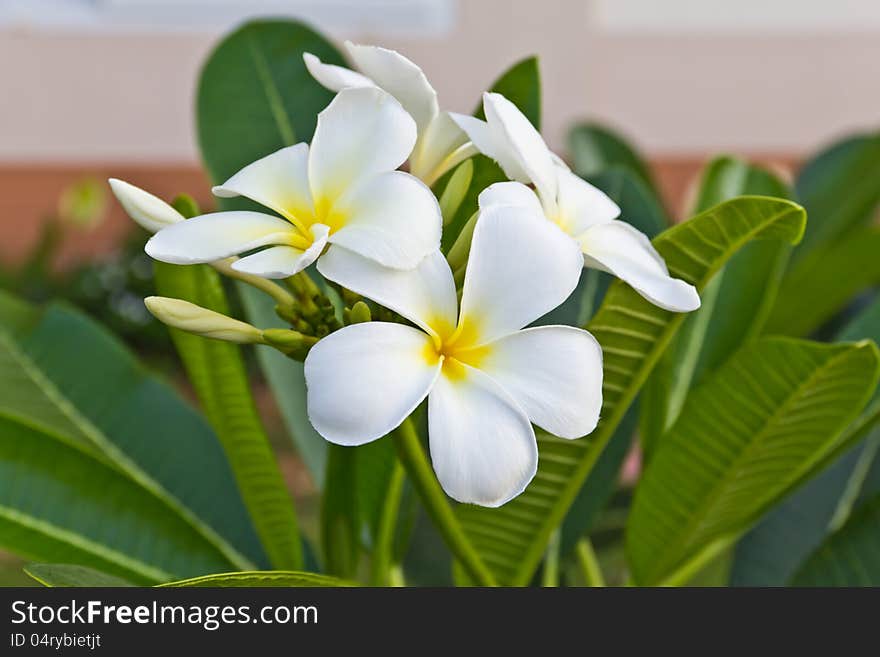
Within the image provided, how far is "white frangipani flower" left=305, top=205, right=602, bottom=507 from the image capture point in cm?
24

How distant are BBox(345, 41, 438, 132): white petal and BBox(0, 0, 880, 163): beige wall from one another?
2.24m

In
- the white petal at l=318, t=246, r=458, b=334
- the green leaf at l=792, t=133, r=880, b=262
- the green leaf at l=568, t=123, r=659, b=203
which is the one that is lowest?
the white petal at l=318, t=246, r=458, b=334

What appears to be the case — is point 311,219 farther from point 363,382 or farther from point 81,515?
point 81,515

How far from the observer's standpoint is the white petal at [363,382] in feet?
0.76

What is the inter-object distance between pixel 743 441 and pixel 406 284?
18cm

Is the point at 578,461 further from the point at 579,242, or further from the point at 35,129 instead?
the point at 35,129

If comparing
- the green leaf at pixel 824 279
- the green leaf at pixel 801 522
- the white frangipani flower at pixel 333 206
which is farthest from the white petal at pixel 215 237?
the green leaf at pixel 824 279

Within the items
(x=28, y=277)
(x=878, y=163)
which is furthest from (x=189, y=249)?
(x=28, y=277)

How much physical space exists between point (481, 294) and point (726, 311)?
0.30 metres

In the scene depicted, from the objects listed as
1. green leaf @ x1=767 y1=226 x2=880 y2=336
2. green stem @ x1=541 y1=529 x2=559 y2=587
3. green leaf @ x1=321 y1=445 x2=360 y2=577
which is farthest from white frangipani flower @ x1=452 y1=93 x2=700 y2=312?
green leaf @ x1=767 y1=226 x2=880 y2=336

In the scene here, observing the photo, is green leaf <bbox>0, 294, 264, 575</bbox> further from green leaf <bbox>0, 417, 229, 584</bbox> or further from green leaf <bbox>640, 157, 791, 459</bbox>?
green leaf <bbox>640, 157, 791, 459</bbox>

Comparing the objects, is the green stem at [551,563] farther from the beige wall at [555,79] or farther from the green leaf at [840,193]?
the beige wall at [555,79]

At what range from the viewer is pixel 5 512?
0.38m

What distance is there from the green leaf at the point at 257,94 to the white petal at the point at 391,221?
0.70 feet
